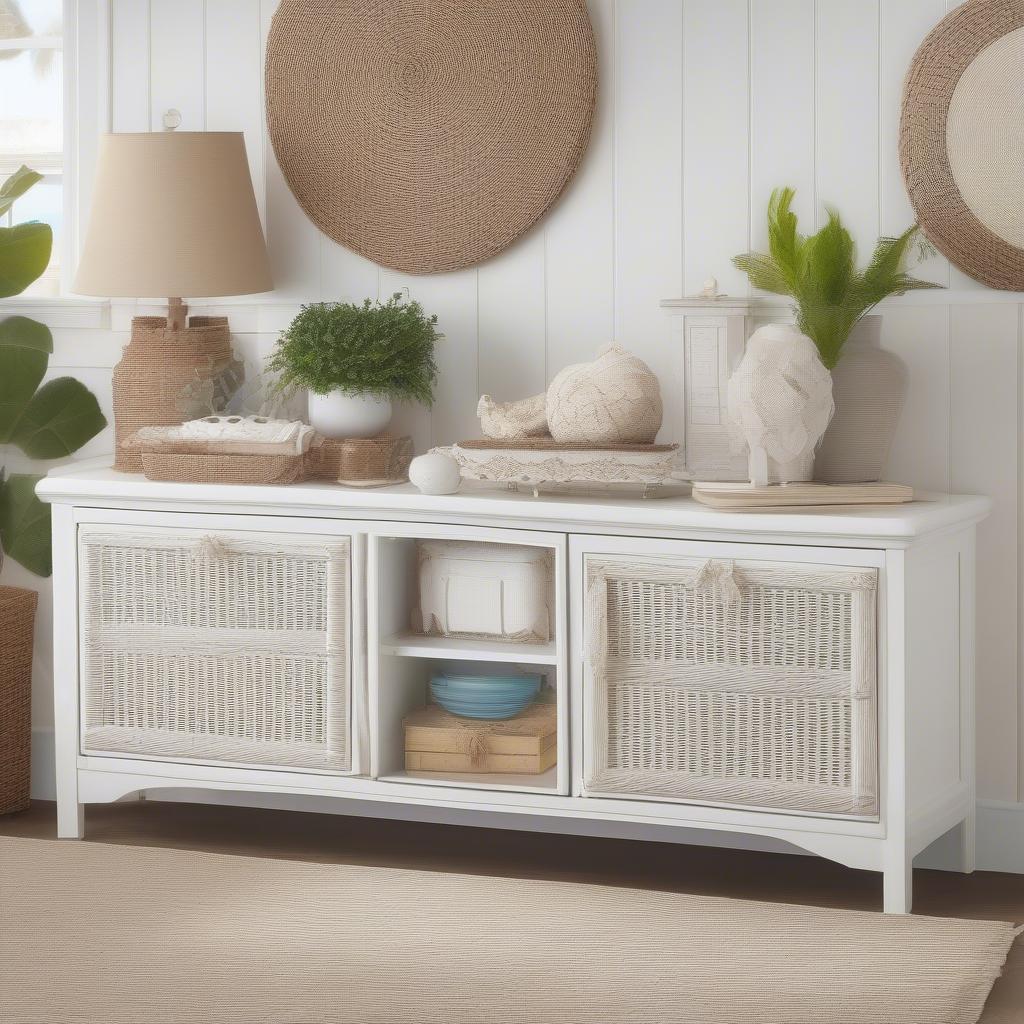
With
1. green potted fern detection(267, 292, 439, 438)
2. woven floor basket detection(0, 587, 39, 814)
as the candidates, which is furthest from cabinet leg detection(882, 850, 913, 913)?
woven floor basket detection(0, 587, 39, 814)

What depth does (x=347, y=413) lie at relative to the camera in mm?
3064

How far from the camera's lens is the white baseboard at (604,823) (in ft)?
9.66

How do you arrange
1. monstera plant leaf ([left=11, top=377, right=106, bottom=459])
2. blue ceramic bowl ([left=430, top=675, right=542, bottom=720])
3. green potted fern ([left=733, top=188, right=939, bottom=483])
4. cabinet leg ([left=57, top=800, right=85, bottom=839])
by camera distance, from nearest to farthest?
green potted fern ([left=733, top=188, right=939, bottom=483]) → blue ceramic bowl ([left=430, top=675, right=542, bottom=720]) → cabinet leg ([left=57, top=800, right=85, bottom=839]) → monstera plant leaf ([left=11, top=377, right=106, bottom=459])

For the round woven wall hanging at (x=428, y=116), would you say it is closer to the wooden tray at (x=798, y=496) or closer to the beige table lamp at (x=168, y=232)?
the beige table lamp at (x=168, y=232)

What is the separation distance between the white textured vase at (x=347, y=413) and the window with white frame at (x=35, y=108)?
0.95 metres

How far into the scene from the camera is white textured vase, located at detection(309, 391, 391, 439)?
10.0ft

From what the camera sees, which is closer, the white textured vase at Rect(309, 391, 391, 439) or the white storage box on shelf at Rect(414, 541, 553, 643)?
the white storage box on shelf at Rect(414, 541, 553, 643)

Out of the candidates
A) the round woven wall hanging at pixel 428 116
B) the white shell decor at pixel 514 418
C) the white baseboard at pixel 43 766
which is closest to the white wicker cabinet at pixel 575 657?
the white shell decor at pixel 514 418

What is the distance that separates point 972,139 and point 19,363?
205 cm

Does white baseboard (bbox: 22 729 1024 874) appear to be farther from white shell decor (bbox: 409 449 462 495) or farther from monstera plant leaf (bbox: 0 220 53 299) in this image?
monstera plant leaf (bbox: 0 220 53 299)

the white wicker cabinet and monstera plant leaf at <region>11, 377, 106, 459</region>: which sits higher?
monstera plant leaf at <region>11, 377, 106, 459</region>

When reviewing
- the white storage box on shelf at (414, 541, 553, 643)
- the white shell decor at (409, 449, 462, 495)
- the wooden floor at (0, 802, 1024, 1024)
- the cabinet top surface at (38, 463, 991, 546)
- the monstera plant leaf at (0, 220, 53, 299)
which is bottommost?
the wooden floor at (0, 802, 1024, 1024)

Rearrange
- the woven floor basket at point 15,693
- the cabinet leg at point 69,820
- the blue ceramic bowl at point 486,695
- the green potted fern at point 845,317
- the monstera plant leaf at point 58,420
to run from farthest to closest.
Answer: the monstera plant leaf at point 58,420, the woven floor basket at point 15,693, the cabinet leg at point 69,820, the blue ceramic bowl at point 486,695, the green potted fern at point 845,317

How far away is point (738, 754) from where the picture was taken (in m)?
2.65
